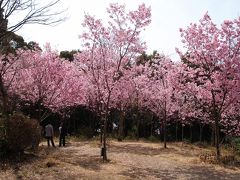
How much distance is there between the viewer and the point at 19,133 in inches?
591

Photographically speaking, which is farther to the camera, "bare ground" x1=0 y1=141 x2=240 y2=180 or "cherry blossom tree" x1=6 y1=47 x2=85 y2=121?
"cherry blossom tree" x1=6 y1=47 x2=85 y2=121

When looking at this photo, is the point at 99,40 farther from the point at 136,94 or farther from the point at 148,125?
the point at 148,125

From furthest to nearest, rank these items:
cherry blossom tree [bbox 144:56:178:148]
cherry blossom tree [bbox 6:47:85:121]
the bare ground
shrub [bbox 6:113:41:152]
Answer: cherry blossom tree [bbox 144:56:178:148] < cherry blossom tree [bbox 6:47:85:121] < shrub [bbox 6:113:41:152] < the bare ground

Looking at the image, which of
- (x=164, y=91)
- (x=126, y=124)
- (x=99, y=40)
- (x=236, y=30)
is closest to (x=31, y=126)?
(x=99, y=40)

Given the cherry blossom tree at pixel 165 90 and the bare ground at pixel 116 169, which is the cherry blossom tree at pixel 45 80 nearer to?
the bare ground at pixel 116 169

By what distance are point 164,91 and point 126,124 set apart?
1622 cm

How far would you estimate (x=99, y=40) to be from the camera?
683 inches

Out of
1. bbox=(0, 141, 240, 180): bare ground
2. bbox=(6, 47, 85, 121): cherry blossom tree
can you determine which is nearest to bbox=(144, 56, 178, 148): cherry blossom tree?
bbox=(6, 47, 85, 121): cherry blossom tree

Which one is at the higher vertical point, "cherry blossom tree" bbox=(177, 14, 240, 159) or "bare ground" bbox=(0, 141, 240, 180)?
"cherry blossom tree" bbox=(177, 14, 240, 159)

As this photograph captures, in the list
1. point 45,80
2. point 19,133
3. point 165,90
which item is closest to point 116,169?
point 19,133

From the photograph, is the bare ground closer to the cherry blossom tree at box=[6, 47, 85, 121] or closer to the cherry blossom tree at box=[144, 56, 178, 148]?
the cherry blossom tree at box=[6, 47, 85, 121]

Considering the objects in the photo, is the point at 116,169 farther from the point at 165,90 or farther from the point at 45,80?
the point at 165,90

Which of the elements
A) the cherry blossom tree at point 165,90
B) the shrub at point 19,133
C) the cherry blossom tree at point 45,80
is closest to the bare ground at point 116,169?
the shrub at point 19,133

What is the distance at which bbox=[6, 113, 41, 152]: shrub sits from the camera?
14.9 metres
